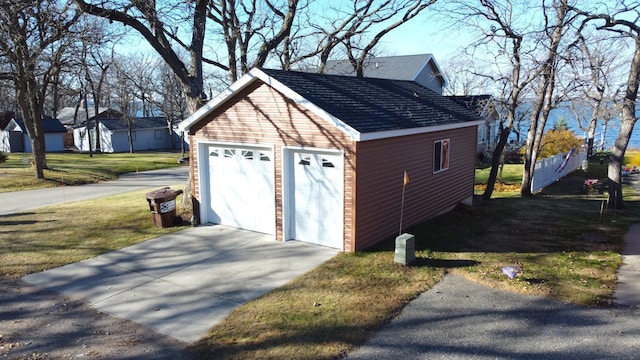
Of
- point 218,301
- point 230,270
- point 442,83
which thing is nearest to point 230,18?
point 230,270

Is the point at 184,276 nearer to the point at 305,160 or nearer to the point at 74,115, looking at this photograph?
the point at 305,160

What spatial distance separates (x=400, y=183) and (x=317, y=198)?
7.07 feet

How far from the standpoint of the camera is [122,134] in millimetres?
48875

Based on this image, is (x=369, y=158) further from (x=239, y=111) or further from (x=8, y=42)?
(x=8, y=42)

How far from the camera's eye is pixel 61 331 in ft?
21.9

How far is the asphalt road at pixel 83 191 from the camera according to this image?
1745 cm

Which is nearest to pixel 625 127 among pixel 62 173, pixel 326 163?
pixel 326 163

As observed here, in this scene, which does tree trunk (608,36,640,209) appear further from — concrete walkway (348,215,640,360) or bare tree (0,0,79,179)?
bare tree (0,0,79,179)

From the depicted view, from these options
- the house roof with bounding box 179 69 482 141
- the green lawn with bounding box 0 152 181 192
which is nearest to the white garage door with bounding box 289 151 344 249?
the house roof with bounding box 179 69 482 141

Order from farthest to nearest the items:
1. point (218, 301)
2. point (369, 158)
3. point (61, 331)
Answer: point (369, 158), point (218, 301), point (61, 331)

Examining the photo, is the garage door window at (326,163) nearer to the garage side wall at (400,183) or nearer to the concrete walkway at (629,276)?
the garage side wall at (400,183)

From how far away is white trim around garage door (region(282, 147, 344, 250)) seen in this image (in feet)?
32.3

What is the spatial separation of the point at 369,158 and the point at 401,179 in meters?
1.68

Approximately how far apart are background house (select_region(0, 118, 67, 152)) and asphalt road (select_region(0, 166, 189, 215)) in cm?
2398
